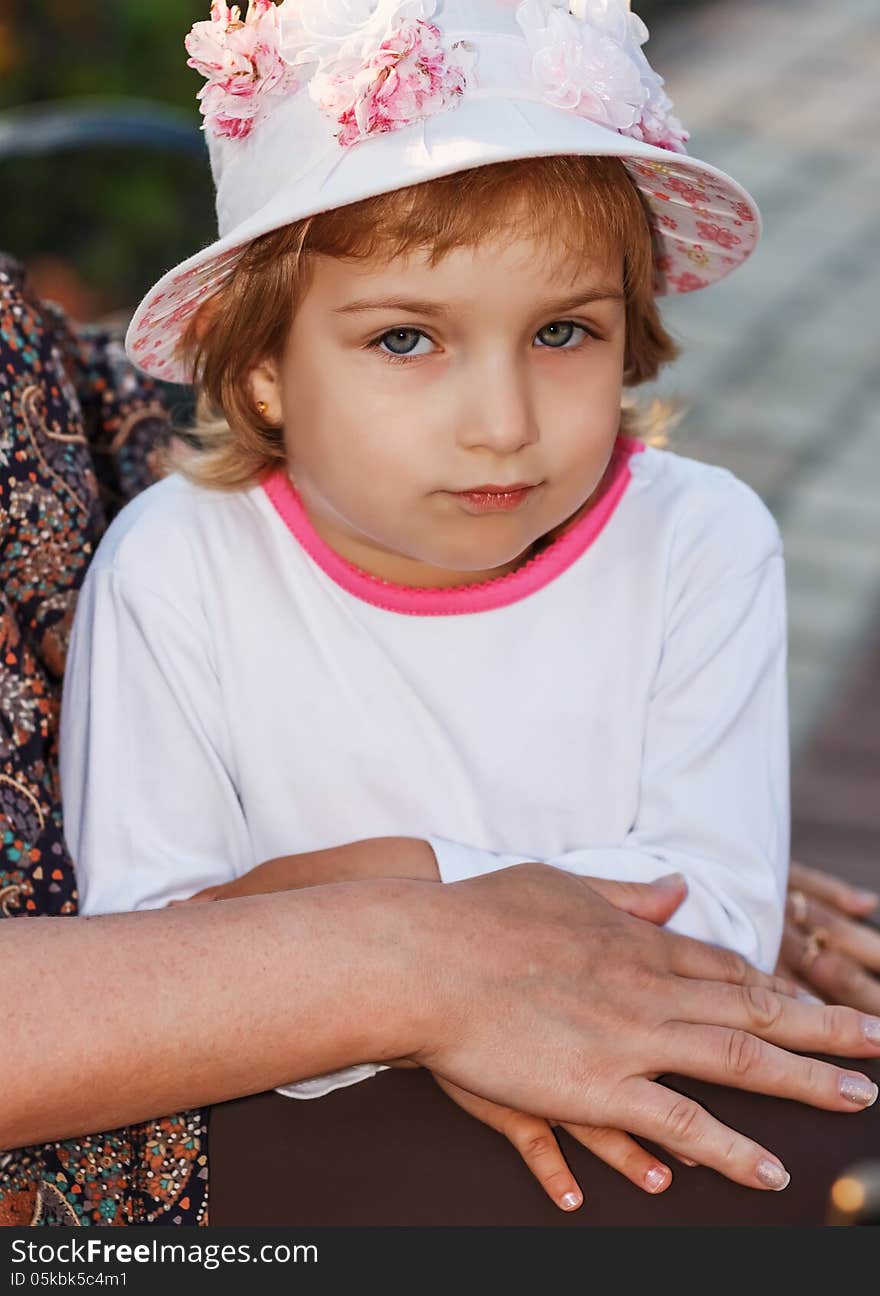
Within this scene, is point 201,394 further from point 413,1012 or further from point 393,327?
point 413,1012

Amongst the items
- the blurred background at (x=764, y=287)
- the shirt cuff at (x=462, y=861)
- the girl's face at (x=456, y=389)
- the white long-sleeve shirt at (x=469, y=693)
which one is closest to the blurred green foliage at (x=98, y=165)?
the blurred background at (x=764, y=287)

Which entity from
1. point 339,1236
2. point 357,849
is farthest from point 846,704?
point 339,1236

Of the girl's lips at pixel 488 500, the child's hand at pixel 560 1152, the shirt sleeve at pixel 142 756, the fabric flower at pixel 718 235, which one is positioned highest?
the fabric flower at pixel 718 235

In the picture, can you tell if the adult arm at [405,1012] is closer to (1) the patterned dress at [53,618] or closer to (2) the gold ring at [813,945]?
(1) the patterned dress at [53,618]

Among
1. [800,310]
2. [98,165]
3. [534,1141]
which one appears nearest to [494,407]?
[534,1141]

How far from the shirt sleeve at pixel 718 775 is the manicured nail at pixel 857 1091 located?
0.23m

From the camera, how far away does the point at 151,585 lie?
6.34ft

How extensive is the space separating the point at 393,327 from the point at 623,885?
2.06 ft

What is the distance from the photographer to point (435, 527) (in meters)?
1.83

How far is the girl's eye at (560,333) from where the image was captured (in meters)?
1.80

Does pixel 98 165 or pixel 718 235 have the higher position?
pixel 718 235

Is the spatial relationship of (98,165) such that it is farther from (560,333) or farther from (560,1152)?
(560,1152)

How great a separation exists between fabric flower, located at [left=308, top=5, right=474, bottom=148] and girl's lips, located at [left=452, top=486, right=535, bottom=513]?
1.20ft

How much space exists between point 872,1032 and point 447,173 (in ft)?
3.14
